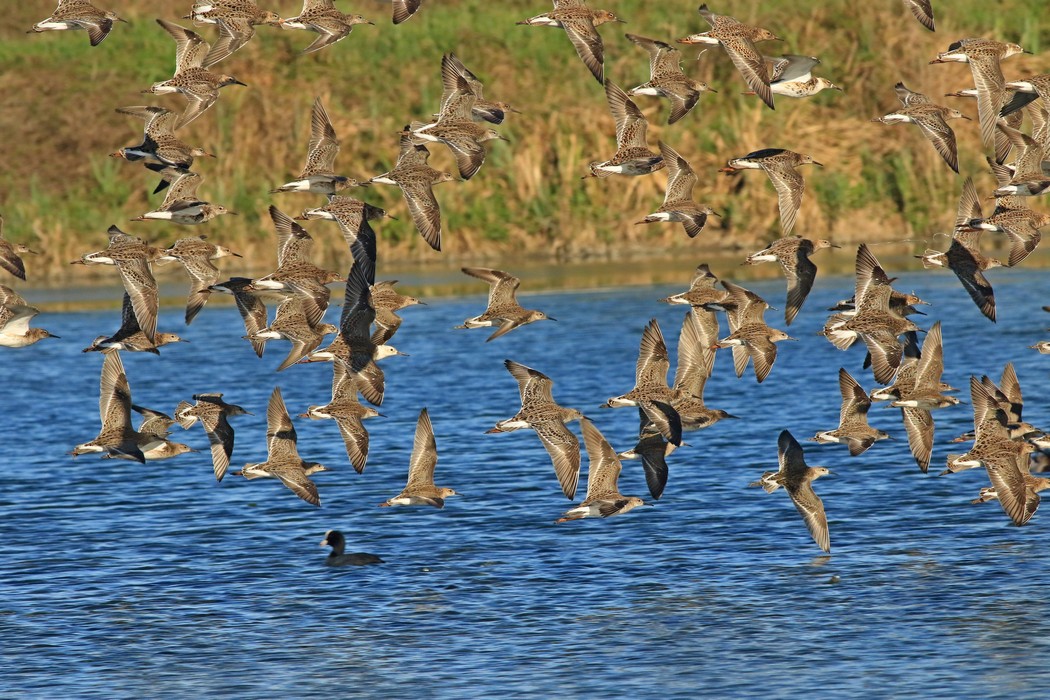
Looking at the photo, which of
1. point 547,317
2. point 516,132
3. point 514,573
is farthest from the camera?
point 516,132

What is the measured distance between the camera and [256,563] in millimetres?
20234

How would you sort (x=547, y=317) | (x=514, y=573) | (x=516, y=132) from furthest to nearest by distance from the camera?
1. (x=516, y=132)
2. (x=514, y=573)
3. (x=547, y=317)

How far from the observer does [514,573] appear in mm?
19250

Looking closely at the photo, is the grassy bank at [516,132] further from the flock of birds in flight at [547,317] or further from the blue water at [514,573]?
the flock of birds in flight at [547,317]

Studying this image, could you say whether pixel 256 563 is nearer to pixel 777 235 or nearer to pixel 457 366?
pixel 457 366

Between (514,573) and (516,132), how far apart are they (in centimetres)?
2684

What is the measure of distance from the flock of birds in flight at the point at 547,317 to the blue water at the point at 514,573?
104 centimetres

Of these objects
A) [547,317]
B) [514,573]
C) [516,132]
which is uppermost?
[547,317]

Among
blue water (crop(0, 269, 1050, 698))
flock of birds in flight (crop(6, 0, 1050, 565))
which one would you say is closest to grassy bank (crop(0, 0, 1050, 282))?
blue water (crop(0, 269, 1050, 698))

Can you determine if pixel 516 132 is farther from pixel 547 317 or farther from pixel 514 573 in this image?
pixel 547 317

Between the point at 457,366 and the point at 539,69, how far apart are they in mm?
16221

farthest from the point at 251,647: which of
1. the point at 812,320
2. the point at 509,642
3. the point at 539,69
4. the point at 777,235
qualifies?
the point at 539,69

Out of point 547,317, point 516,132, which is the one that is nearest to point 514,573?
point 547,317

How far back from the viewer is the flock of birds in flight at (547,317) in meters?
17.3
